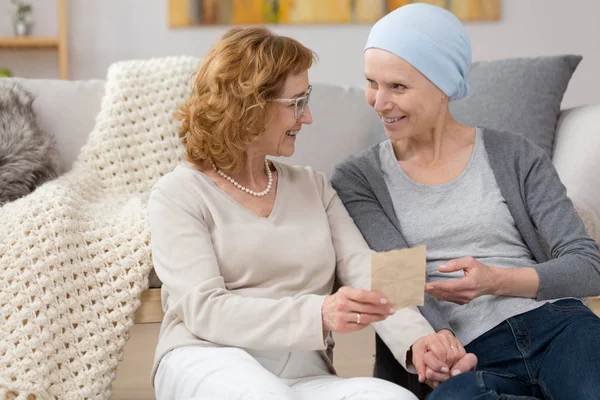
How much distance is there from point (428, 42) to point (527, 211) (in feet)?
1.35

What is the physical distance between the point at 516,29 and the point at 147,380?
2865 mm

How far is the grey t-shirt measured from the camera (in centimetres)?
161

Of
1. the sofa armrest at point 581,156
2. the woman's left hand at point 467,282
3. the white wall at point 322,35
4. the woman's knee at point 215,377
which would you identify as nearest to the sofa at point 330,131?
the sofa armrest at point 581,156

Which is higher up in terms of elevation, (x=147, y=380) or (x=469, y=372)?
(x=469, y=372)

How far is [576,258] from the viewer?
159cm

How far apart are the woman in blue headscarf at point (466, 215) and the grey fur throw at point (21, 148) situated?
87cm

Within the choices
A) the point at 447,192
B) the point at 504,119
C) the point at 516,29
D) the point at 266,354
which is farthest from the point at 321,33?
the point at 266,354

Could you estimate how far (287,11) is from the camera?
4371mm

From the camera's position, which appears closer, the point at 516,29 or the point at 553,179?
the point at 553,179

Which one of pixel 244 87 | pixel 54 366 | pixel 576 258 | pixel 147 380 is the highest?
pixel 244 87

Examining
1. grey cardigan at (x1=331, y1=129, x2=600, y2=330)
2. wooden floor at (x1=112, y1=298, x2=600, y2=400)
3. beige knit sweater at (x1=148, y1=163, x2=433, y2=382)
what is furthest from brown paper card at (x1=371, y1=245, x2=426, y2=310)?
wooden floor at (x1=112, y1=298, x2=600, y2=400)

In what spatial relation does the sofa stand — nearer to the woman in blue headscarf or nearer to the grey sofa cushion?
the grey sofa cushion

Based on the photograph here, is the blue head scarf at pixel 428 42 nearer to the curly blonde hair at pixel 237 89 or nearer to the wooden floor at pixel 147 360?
the curly blonde hair at pixel 237 89

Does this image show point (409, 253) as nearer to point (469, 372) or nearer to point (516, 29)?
point (469, 372)
